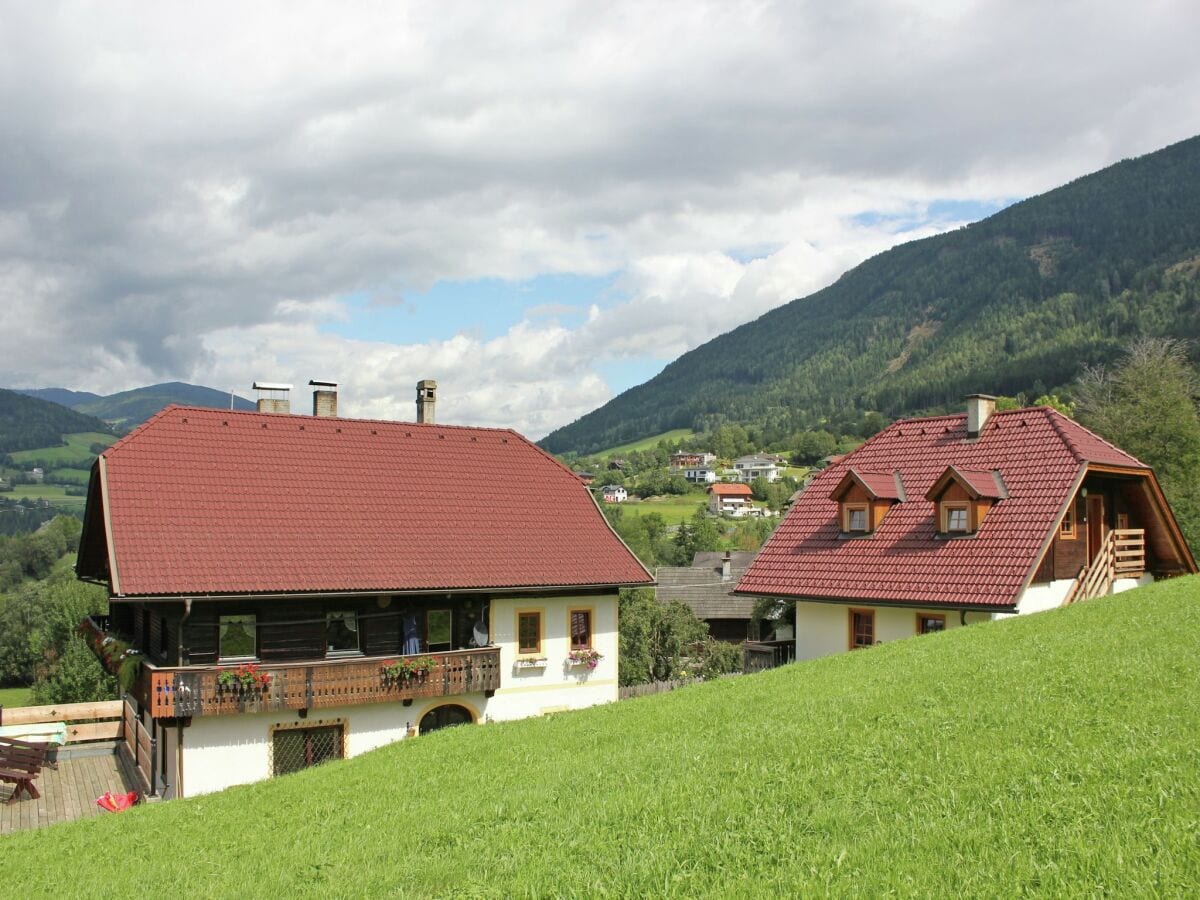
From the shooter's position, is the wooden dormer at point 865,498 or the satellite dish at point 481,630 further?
the wooden dormer at point 865,498

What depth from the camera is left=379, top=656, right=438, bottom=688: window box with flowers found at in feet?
69.1

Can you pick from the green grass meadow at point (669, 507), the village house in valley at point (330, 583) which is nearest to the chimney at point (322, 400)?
the village house in valley at point (330, 583)

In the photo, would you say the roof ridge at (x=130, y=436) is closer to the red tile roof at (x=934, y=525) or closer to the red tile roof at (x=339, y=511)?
the red tile roof at (x=339, y=511)

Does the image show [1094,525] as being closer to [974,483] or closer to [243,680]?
[974,483]

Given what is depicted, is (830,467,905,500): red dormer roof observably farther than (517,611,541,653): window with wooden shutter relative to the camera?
Yes

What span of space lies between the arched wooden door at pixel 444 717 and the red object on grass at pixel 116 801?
608cm

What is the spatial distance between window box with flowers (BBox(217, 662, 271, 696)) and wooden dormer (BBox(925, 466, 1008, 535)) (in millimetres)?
15676

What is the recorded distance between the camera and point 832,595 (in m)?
23.3

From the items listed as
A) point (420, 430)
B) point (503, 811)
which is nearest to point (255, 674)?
point (420, 430)

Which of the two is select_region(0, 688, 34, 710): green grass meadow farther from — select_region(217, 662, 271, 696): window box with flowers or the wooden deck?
select_region(217, 662, 271, 696): window box with flowers

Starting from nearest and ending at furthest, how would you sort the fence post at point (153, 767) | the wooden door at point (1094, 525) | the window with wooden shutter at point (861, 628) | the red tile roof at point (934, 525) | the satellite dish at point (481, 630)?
the fence post at point (153, 767), the red tile roof at point (934, 525), the window with wooden shutter at point (861, 628), the satellite dish at point (481, 630), the wooden door at point (1094, 525)

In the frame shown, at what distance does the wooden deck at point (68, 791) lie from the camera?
17.8m

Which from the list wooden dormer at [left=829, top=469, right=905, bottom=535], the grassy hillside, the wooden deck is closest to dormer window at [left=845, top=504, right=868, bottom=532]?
wooden dormer at [left=829, top=469, right=905, bottom=535]

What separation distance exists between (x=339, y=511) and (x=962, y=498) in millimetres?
15005
